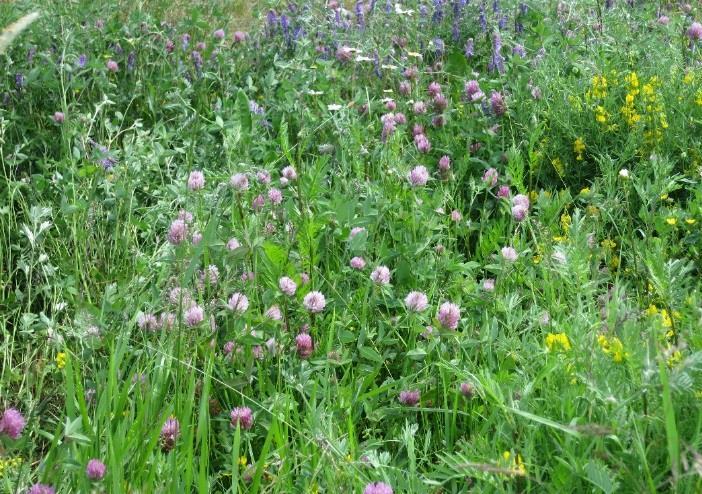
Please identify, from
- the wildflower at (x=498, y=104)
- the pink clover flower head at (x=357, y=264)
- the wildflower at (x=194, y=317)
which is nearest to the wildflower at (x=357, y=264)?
the pink clover flower head at (x=357, y=264)

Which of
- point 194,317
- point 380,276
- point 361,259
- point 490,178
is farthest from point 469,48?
point 194,317

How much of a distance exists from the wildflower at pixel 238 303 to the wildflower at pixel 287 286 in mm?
116

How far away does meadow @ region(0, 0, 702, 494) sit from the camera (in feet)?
5.57

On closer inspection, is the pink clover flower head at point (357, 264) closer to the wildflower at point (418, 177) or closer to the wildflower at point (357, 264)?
the wildflower at point (357, 264)

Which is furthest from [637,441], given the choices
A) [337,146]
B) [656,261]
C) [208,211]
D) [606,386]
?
[337,146]

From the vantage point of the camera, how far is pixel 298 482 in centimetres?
184

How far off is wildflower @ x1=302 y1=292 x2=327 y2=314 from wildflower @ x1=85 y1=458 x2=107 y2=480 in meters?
0.74

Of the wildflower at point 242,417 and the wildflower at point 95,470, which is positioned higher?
the wildflower at point 95,470

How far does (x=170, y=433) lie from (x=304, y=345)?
438 millimetres

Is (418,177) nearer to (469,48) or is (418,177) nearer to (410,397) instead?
(410,397)

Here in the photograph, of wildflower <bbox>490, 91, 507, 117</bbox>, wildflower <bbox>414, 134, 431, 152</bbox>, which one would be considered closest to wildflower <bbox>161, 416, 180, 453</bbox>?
wildflower <bbox>414, 134, 431, 152</bbox>

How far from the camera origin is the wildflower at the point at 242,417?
199cm

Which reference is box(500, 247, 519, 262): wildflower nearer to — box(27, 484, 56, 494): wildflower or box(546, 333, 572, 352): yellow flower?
box(546, 333, 572, 352): yellow flower

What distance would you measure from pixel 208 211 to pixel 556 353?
1.37m
